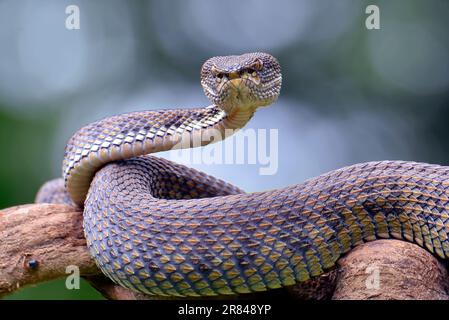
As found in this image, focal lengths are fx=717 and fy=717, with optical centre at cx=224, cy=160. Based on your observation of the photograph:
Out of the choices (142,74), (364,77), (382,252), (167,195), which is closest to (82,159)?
(167,195)

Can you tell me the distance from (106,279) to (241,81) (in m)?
2.28

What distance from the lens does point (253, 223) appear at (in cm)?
557

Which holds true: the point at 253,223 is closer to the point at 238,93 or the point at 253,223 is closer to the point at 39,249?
the point at 238,93

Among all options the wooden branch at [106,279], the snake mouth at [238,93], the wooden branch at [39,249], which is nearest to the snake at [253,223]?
the snake mouth at [238,93]

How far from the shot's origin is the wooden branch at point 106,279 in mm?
5320

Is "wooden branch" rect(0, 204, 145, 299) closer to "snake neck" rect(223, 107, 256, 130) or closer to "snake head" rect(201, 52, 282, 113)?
"snake neck" rect(223, 107, 256, 130)

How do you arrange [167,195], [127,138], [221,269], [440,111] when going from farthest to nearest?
[440,111] → [167,195] → [127,138] → [221,269]

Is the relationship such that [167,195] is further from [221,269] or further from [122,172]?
[221,269]

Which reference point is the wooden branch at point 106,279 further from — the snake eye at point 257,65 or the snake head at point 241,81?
the snake eye at point 257,65

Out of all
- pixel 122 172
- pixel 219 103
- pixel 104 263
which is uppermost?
pixel 219 103

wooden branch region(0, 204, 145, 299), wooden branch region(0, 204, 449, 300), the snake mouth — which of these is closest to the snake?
the snake mouth

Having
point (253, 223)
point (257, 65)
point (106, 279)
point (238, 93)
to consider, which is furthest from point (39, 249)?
point (257, 65)

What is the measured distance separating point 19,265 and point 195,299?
61.7 inches
